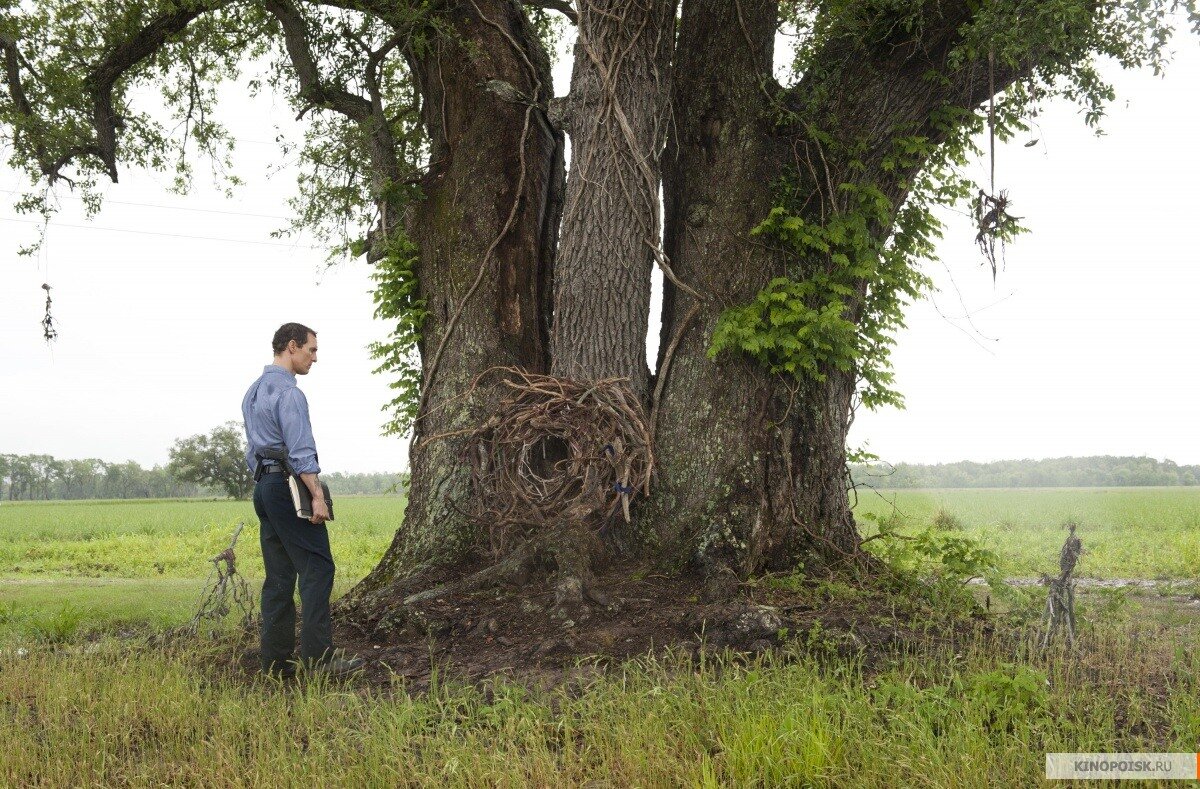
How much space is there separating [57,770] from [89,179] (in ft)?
29.3

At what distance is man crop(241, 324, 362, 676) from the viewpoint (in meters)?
5.96

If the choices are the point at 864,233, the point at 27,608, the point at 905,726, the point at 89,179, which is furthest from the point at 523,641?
the point at 89,179

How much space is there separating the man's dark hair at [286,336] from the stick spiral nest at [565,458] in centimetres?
170

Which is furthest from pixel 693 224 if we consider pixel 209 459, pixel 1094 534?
pixel 209 459

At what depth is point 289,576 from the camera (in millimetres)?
6301

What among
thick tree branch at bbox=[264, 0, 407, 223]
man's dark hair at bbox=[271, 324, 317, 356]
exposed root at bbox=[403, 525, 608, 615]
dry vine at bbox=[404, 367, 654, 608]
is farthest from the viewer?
thick tree branch at bbox=[264, 0, 407, 223]

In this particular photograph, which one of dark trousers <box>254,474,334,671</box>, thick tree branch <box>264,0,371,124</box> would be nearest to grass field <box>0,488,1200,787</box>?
dark trousers <box>254,474,334,671</box>

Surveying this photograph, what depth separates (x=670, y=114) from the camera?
8.15 metres

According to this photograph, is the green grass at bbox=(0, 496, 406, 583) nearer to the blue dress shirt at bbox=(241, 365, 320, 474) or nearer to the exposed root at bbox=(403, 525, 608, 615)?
the exposed root at bbox=(403, 525, 608, 615)

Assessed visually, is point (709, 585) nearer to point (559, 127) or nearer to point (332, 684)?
point (332, 684)

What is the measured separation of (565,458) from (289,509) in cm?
225

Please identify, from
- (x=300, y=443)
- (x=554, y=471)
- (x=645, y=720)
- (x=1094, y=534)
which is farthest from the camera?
(x=1094, y=534)

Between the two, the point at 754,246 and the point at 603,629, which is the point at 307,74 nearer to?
the point at 754,246

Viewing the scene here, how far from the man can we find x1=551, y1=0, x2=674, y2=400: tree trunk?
2.25 meters
